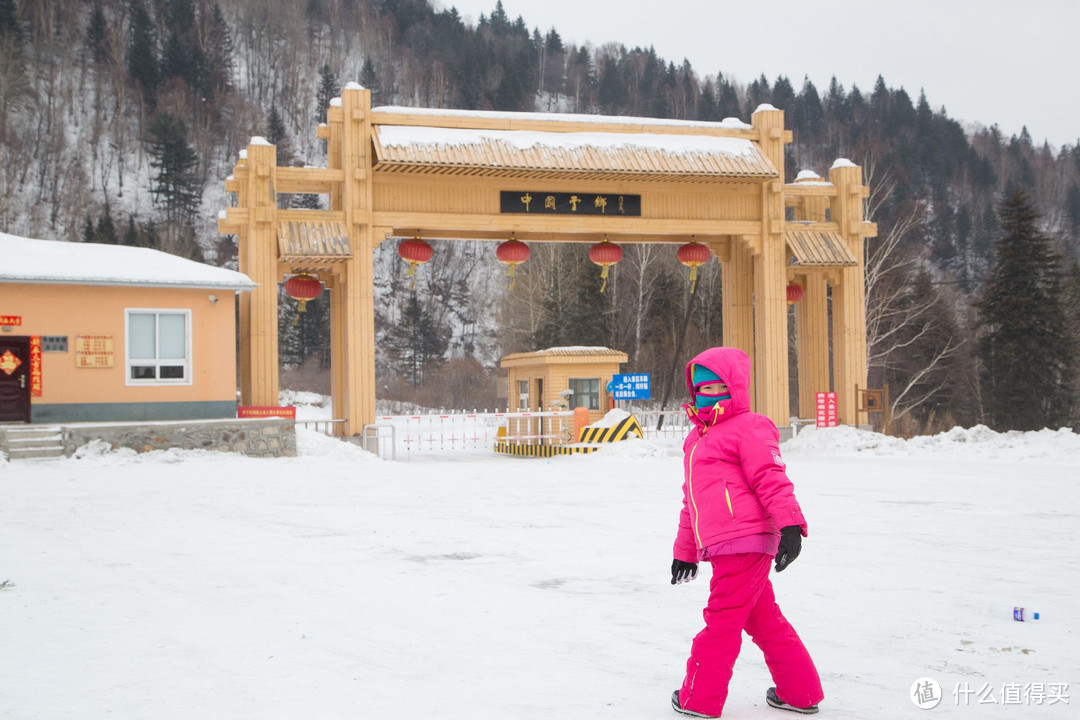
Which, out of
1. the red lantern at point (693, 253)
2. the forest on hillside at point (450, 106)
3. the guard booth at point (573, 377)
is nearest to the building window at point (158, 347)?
the guard booth at point (573, 377)

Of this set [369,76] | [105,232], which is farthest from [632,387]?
[369,76]

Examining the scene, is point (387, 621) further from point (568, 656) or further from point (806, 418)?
point (806, 418)

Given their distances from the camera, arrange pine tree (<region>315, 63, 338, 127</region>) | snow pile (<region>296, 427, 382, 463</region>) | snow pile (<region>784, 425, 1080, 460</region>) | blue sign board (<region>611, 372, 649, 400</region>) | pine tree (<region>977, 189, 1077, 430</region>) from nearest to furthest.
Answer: snow pile (<region>784, 425, 1080, 460</region>) < snow pile (<region>296, 427, 382, 463</region>) < blue sign board (<region>611, 372, 649, 400</region>) < pine tree (<region>977, 189, 1077, 430</region>) < pine tree (<region>315, 63, 338, 127</region>)

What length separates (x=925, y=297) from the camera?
136ft

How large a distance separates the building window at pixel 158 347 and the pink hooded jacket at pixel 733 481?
584 inches

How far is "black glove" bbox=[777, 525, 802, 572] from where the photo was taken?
12.5 feet

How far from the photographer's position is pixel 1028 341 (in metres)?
33.1

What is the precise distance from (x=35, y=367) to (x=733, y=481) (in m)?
15.4

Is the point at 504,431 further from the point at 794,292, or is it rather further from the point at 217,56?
the point at 217,56

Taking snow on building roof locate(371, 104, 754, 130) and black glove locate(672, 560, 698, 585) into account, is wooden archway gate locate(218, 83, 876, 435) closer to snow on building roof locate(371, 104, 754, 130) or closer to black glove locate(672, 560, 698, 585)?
snow on building roof locate(371, 104, 754, 130)

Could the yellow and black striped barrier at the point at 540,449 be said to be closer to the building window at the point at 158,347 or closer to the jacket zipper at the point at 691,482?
the building window at the point at 158,347

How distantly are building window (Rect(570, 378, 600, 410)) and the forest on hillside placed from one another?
15.5m

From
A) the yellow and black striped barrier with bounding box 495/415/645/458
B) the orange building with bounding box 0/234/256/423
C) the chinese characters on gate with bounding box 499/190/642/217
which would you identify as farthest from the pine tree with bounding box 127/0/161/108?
the yellow and black striped barrier with bounding box 495/415/645/458

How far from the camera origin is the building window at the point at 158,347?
16.9 meters
